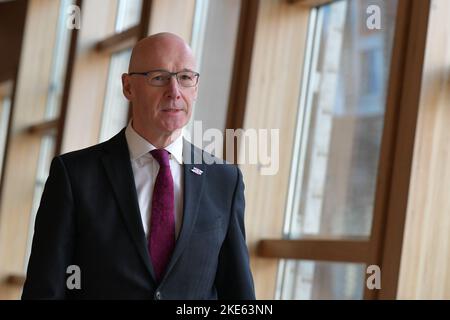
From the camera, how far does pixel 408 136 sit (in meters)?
3.11

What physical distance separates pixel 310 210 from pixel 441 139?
1.13m

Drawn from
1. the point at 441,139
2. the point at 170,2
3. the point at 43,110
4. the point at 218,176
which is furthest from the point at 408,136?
the point at 43,110

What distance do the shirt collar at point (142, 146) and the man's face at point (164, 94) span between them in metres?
0.04

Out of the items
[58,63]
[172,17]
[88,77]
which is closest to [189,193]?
[172,17]

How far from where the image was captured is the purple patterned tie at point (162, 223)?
1949 millimetres

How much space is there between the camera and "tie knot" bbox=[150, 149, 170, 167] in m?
2.03

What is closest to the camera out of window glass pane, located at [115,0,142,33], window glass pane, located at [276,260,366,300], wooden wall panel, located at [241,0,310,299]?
window glass pane, located at [276,260,366,300]

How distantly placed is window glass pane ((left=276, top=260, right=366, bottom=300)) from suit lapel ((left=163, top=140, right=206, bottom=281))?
62.7 inches

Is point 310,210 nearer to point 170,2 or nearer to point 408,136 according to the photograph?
point 408,136

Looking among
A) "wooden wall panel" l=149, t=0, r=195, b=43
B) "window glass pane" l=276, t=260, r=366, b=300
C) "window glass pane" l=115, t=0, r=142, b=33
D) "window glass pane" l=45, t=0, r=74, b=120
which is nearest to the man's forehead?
"window glass pane" l=276, t=260, r=366, b=300

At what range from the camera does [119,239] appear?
1926mm

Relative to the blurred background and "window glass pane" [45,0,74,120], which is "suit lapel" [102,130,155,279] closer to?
the blurred background

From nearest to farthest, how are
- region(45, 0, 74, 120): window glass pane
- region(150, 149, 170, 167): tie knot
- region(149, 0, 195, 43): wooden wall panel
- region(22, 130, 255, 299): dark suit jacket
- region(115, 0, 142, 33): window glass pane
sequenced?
region(22, 130, 255, 299): dark suit jacket, region(150, 149, 170, 167): tie knot, region(149, 0, 195, 43): wooden wall panel, region(115, 0, 142, 33): window glass pane, region(45, 0, 74, 120): window glass pane

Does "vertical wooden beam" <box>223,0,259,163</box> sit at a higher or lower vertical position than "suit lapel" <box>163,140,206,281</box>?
higher
